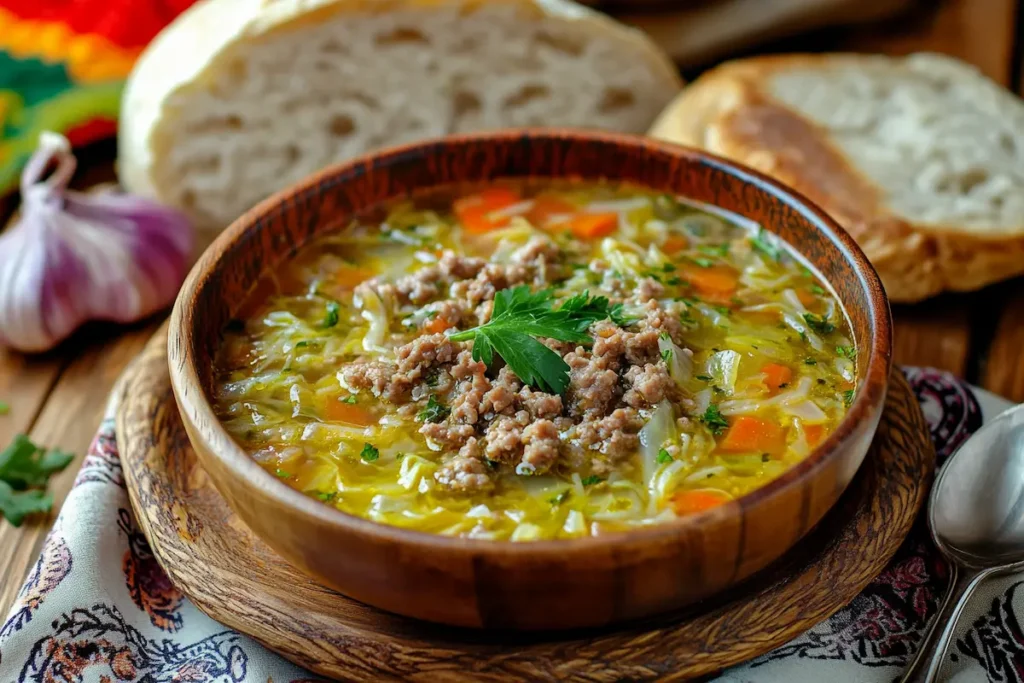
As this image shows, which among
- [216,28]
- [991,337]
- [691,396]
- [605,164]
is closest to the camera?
[691,396]

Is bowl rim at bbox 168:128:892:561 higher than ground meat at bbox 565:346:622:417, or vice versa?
bowl rim at bbox 168:128:892:561

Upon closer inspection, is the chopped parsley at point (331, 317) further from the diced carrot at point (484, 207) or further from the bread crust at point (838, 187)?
the bread crust at point (838, 187)

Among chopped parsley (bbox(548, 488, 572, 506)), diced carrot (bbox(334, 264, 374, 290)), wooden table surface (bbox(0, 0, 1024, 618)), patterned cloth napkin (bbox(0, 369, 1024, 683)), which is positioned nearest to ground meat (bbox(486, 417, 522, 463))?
chopped parsley (bbox(548, 488, 572, 506))

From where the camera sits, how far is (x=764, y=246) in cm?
350

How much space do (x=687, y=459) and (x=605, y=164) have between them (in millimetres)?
1405

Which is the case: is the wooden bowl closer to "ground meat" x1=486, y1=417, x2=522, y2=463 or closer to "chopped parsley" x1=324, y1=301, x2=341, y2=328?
"chopped parsley" x1=324, y1=301, x2=341, y2=328

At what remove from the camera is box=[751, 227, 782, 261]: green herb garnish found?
3467 mm

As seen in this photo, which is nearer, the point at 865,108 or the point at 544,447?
the point at 544,447

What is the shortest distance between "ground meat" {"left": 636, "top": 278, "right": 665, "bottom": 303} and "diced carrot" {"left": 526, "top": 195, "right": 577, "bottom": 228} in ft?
1.90

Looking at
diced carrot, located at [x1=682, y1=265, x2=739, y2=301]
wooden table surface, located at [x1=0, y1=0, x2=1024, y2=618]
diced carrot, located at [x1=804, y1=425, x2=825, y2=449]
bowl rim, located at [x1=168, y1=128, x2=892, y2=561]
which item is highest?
bowl rim, located at [x1=168, y1=128, x2=892, y2=561]

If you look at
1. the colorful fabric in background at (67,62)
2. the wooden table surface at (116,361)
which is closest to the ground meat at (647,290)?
the wooden table surface at (116,361)

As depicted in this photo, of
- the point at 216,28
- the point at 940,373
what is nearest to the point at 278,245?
the point at 216,28

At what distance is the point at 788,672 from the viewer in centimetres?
260

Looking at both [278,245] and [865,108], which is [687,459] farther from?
[865,108]
